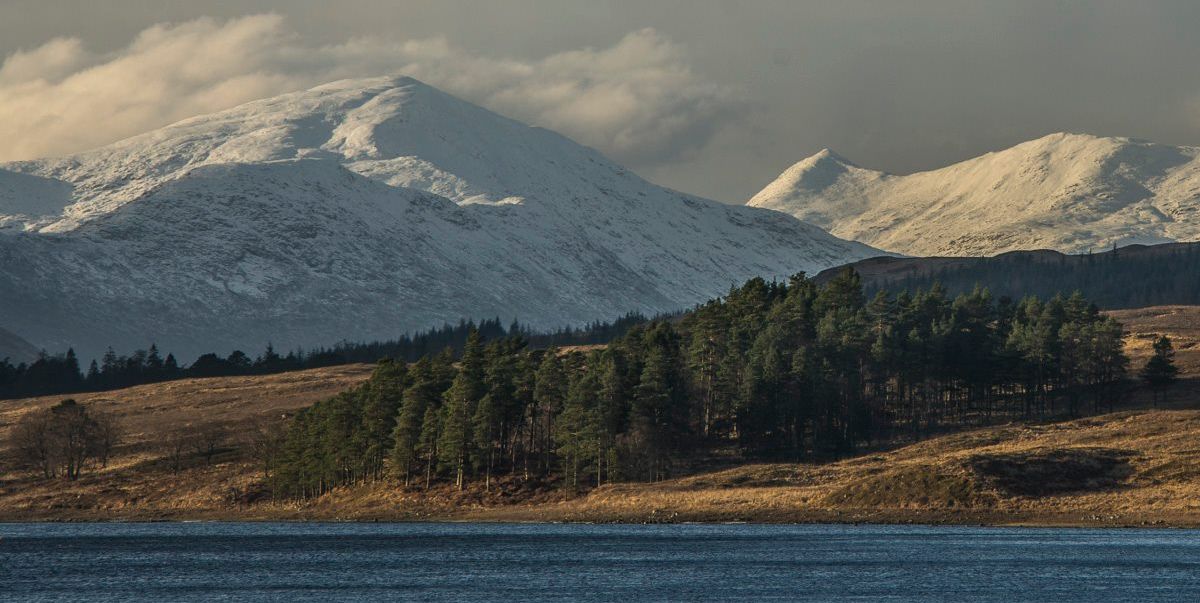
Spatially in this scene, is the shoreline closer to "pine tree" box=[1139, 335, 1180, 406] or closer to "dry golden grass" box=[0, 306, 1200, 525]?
"dry golden grass" box=[0, 306, 1200, 525]

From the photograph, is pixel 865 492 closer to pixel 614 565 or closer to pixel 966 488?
pixel 966 488

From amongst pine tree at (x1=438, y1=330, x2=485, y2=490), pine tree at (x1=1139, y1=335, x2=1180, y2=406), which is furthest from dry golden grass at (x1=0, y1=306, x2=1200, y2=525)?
→ pine tree at (x1=438, y1=330, x2=485, y2=490)

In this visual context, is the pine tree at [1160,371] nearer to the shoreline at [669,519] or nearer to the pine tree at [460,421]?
the shoreline at [669,519]

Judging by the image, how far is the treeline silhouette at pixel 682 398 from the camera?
164 m

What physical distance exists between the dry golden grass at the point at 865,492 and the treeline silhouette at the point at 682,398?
4086 millimetres

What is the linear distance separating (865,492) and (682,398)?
29.6m

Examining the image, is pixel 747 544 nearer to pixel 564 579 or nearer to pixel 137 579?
pixel 564 579

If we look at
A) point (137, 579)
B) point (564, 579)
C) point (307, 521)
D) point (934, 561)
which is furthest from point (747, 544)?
point (307, 521)

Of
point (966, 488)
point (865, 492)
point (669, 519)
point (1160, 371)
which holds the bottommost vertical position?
point (669, 519)

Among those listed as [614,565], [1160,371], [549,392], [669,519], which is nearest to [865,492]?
[669,519]

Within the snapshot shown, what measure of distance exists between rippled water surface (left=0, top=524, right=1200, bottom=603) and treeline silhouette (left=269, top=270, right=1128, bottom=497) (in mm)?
20399

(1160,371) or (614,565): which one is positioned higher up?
(1160,371)

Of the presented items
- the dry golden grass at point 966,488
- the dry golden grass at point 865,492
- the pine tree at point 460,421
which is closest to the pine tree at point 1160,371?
the dry golden grass at point 865,492

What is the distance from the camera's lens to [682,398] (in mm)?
172250
